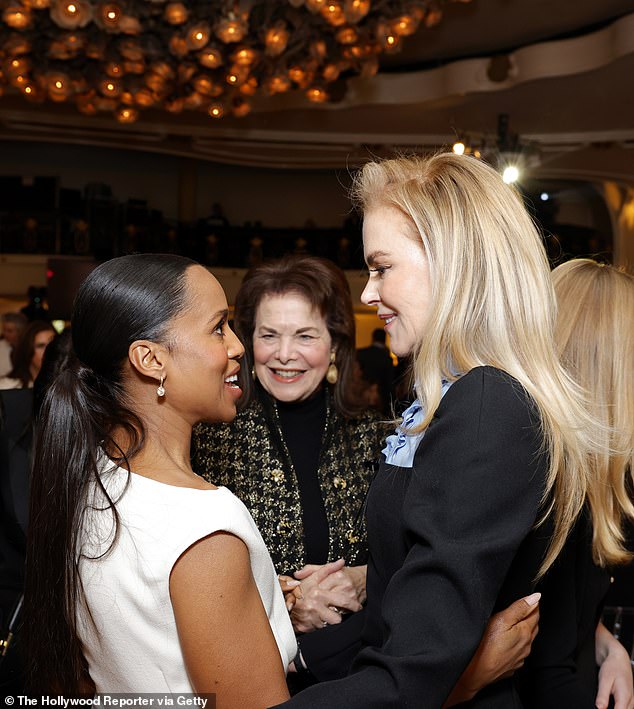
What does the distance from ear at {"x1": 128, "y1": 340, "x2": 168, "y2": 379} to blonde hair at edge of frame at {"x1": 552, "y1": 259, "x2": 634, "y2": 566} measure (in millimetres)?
1053

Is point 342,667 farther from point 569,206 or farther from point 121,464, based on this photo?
point 569,206

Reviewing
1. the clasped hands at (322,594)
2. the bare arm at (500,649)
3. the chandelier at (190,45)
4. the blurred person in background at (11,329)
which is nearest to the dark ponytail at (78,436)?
the bare arm at (500,649)

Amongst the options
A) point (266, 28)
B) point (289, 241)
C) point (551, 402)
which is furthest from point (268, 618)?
point (289, 241)

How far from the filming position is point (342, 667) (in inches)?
78.0

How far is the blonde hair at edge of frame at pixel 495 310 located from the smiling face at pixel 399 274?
0.10ft

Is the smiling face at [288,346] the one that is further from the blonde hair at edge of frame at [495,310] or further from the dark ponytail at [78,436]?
the blonde hair at edge of frame at [495,310]

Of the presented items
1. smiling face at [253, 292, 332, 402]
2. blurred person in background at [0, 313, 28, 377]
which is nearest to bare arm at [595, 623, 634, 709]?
smiling face at [253, 292, 332, 402]

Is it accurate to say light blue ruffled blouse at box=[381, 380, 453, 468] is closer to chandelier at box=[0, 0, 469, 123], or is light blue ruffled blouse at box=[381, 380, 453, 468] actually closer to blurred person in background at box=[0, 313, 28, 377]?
chandelier at box=[0, 0, 469, 123]

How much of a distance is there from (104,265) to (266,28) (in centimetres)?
650

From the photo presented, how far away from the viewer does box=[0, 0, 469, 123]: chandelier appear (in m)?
7.05

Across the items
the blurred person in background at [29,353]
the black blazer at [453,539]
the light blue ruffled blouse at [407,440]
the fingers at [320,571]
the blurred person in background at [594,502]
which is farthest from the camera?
the blurred person in background at [29,353]

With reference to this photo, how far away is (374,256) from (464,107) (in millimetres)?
9830

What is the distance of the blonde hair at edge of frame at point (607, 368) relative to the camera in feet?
6.44

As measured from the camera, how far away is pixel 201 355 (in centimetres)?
156
